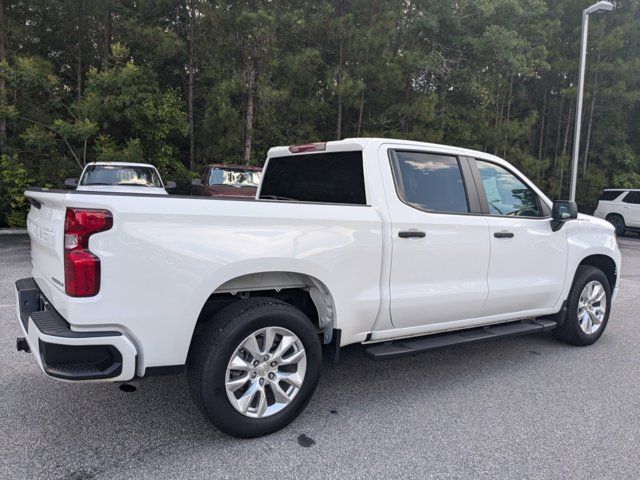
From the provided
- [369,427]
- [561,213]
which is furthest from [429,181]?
[369,427]

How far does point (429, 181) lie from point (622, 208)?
58.1 ft

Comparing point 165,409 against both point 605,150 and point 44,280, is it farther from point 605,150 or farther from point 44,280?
point 605,150

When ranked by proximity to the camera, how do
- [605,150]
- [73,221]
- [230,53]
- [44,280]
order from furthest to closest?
1. [605,150]
2. [230,53]
3. [44,280]
4. [73,221]

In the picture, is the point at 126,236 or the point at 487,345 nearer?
the point at 126,236

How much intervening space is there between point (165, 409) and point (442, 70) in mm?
18966

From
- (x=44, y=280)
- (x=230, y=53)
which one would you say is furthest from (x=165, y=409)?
(x=230, y=53)

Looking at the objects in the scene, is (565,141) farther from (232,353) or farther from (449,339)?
(232,353)

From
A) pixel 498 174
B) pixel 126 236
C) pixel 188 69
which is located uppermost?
pixel 188 69

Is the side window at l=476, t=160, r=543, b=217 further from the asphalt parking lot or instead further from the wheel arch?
the wheel arch

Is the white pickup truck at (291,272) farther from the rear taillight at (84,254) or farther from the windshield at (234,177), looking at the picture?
the windshield at (234,177)

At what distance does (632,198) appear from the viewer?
59.8 ft

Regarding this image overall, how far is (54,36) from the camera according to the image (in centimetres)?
1869

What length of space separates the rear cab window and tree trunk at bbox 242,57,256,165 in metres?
12.6

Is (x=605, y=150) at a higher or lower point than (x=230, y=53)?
lower
